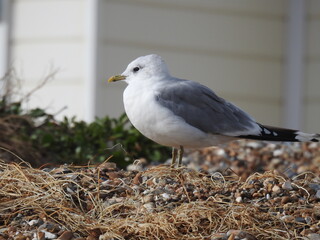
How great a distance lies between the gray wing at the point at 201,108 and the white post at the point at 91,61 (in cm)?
355

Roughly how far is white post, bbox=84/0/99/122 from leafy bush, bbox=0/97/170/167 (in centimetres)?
170

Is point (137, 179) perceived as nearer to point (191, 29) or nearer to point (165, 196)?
point (165, 196)

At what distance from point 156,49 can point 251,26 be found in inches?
47.0

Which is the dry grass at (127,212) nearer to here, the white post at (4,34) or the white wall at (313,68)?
the white post at (4,34)

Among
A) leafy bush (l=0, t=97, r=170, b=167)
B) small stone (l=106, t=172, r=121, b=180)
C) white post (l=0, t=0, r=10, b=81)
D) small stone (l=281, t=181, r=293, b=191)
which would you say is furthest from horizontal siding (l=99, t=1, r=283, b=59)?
small stone (l=281, t=181, r=293, b=191)

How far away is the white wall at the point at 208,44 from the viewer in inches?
315

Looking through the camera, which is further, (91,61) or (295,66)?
(295,66)

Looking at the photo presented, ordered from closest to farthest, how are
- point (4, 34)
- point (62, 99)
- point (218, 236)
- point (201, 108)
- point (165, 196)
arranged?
point (218, 236)
point (165, 196)
point (201, 108)
point (62, 99)
point (4, 34)

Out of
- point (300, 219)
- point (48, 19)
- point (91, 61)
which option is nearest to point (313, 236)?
point (300, 219)

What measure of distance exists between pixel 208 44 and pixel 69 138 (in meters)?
3.09

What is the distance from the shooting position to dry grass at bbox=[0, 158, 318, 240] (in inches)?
124

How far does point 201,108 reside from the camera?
429cm

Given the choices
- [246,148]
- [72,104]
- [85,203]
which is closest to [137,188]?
[85,203]

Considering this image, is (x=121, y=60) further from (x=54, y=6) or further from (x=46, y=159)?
(x=46, y=159)
